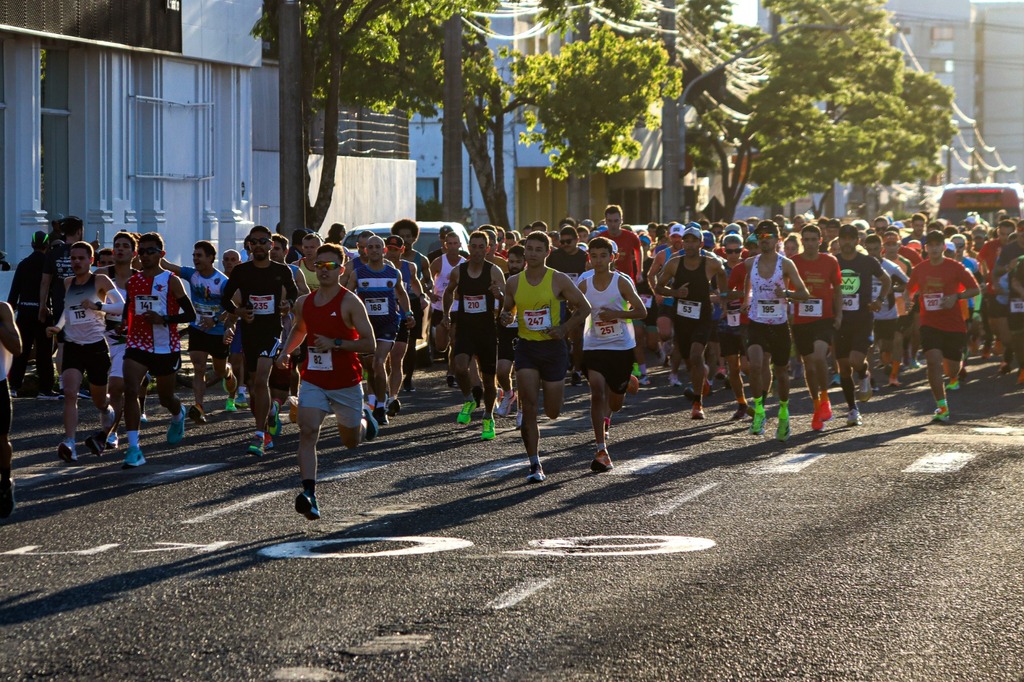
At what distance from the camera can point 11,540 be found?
9.74 metres

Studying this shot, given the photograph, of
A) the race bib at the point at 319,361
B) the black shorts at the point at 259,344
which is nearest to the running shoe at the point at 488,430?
the black shorts at the point at 259,344

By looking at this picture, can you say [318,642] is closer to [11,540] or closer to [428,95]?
[11,540]

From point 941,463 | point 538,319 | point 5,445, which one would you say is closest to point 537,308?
point 538,319

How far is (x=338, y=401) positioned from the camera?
10633 mm

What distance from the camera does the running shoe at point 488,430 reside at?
14.8m

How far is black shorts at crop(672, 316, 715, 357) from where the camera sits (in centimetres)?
1667

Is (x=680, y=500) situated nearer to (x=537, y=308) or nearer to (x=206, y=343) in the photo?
(x=537, y=308)

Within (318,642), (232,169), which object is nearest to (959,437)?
(318,642)

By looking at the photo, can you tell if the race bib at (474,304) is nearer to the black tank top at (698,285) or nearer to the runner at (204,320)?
the black tank top at (698,285)

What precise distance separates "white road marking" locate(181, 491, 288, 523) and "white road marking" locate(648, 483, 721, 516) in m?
2.62

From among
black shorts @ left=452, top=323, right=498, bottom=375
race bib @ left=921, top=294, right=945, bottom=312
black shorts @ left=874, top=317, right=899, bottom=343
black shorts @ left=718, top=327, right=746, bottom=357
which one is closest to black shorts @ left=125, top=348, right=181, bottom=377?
black shorts @ left=452, top=323, right=498, bottom=375

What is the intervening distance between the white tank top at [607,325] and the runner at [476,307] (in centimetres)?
260

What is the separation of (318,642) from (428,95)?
29438 mm

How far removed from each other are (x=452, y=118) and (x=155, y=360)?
14.0m
